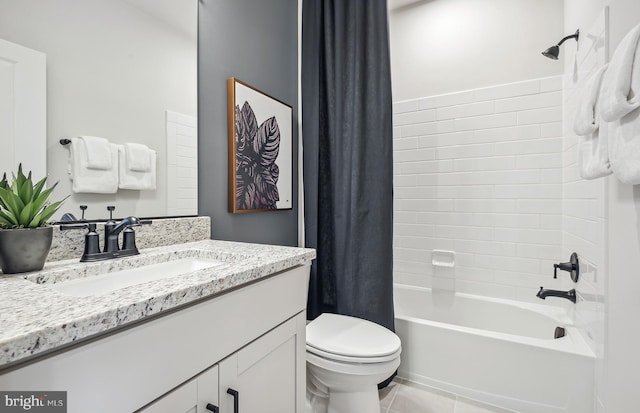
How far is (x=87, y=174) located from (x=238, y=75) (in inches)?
36.2

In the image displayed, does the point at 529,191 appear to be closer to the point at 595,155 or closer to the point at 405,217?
the point at 405,217

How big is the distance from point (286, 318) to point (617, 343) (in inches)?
47.1

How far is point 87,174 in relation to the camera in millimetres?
974

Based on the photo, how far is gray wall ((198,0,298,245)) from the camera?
4.64 ft

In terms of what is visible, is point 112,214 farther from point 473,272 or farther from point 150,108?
point 473,272

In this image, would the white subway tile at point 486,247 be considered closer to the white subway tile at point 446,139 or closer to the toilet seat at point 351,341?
the white subway tile at point 446,139

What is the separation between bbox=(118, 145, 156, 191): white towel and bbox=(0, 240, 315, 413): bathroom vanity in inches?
10.0

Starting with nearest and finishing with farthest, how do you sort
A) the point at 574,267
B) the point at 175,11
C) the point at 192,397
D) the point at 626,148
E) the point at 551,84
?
the point at 192,397, the point at 626,148, the point at 175,11, the point at 574,267, the point at 551,84

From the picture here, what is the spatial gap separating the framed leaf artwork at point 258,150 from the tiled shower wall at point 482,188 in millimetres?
1017

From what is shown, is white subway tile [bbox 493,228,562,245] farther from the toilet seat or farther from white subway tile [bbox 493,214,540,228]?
the toilet seat

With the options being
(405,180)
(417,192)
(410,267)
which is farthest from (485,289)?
(405,180)

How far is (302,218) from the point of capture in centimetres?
212

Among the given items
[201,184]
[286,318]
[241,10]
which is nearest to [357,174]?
[201,184]

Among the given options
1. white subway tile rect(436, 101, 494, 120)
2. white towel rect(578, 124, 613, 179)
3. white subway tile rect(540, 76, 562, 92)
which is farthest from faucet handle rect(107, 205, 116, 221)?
white subway tile rect(540, 76, 562, 92)
